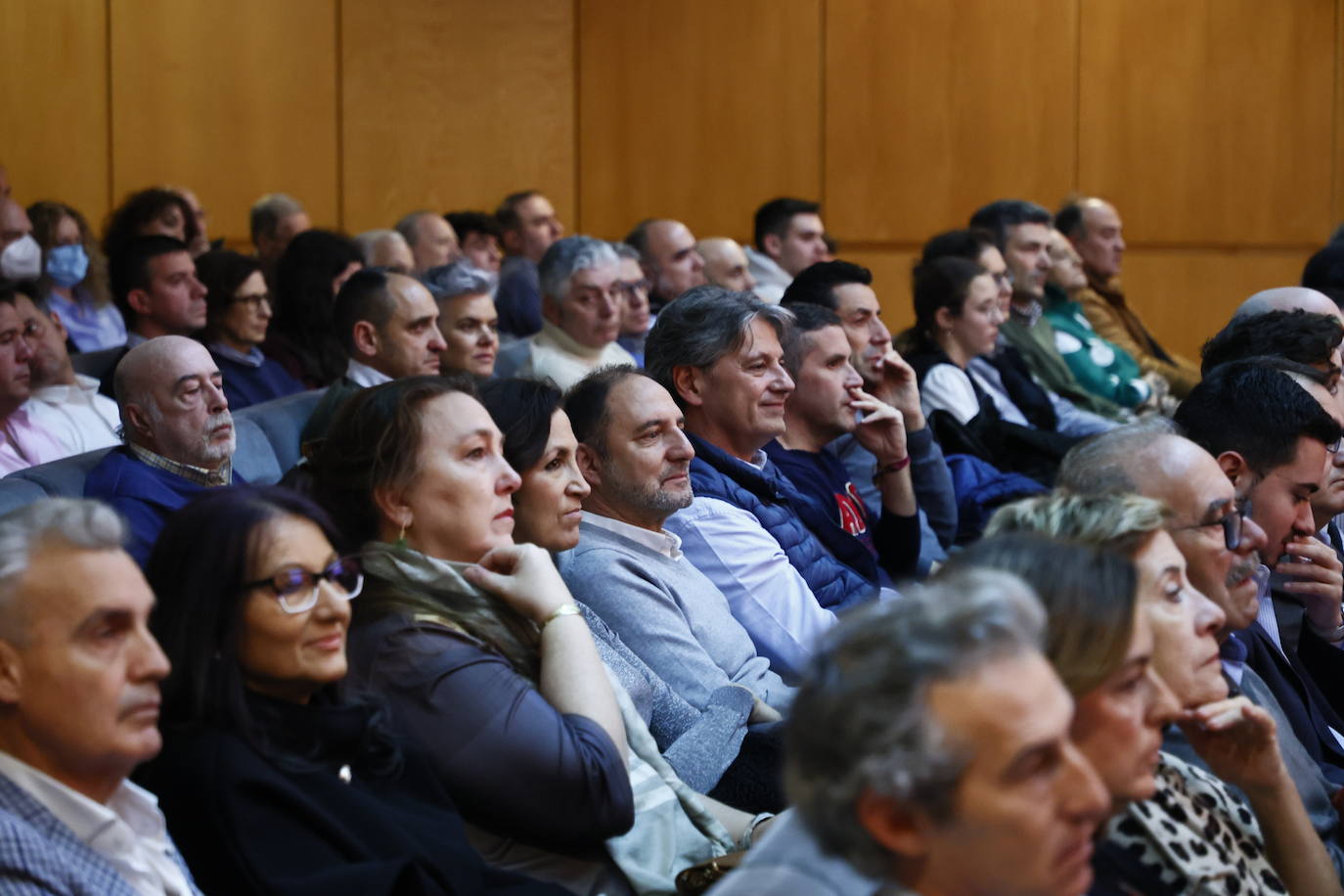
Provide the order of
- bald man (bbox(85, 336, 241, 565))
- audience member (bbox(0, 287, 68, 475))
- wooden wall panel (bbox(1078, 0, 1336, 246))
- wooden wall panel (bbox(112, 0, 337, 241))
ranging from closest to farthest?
bald man (bbox(85, 336, 241, 565)), audience member (bbox(0, 287, 68, 475)), wooden wall panel (bbox(112, 0, 337, 241)), wooden wall panel (bbox(1078, 0, 1336, 246))

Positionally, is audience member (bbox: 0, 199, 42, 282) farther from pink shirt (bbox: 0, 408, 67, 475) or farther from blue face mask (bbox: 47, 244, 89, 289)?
pink shirt (bbox: 0, 408, 67, 475)

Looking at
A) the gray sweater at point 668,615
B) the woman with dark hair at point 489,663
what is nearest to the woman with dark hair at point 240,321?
A: the gray sweater at point 668,615

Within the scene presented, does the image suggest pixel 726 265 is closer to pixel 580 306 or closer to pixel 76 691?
pixel 580 306

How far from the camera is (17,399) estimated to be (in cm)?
395

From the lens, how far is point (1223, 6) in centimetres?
911

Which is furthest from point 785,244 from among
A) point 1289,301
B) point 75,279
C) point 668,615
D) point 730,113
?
point 668,615

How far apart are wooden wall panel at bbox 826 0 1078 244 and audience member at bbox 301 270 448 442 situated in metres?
4.06

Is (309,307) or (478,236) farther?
(478,236)

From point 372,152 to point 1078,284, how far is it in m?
3.29

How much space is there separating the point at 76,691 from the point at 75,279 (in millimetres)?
4559

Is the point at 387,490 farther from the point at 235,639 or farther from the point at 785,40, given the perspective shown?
the point at 785,40

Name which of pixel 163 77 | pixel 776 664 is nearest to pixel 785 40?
pixel 163 77

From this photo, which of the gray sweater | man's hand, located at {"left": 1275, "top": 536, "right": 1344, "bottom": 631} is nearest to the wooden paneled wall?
the gray sweater

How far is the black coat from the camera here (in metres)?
1.70
